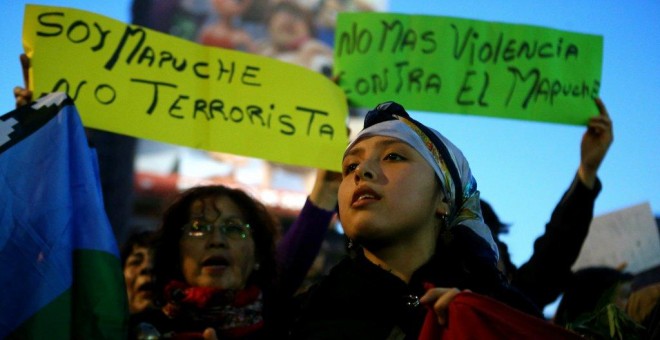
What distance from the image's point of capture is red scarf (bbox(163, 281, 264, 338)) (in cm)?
301

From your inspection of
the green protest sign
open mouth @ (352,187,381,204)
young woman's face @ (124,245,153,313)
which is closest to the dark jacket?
open mouth @ (352,187,381,204)

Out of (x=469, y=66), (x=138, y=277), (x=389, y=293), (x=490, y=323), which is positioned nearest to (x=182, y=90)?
(x=138, y=277)

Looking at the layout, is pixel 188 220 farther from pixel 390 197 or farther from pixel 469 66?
pixel 469 66

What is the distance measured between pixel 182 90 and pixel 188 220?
2.03ft

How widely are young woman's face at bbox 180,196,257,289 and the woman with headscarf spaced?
0.77 m

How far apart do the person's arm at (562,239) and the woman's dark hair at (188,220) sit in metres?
0.91

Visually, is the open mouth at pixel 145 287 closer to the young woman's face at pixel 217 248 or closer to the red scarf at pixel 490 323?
the young woman's face at pixel 217 248

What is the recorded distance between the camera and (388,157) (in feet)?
8.02

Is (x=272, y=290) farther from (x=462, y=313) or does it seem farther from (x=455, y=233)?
(x=462, y=313)

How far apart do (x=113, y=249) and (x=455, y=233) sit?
40.6 inches

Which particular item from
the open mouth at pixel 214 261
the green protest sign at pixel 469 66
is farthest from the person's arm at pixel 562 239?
the open mouth at pixel 214 261

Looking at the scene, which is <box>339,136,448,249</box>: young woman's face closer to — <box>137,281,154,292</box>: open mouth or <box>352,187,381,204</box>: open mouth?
<box>352,187,381,204</box>: open mouth

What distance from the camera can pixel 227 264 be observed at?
3.23 metres

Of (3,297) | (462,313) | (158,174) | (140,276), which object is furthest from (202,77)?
(158,174)
